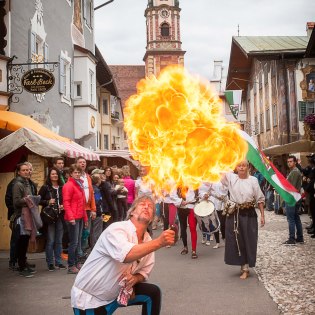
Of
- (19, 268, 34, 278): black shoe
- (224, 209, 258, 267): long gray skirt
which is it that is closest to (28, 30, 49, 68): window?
(19, 268, 34, 278): black shoe

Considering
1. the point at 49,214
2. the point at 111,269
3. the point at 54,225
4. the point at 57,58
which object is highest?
the point at 57,58

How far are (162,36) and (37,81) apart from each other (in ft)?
182

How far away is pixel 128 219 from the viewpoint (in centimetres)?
390

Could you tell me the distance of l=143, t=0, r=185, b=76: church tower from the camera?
6253 centimetres

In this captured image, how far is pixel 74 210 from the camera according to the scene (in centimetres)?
793

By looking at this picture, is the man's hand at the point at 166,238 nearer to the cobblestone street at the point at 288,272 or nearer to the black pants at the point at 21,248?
the cobblestone street at the point at 288,272

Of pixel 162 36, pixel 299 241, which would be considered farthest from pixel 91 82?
pixel 162 36

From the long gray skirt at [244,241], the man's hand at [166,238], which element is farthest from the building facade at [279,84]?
the man's hand at [166,238]

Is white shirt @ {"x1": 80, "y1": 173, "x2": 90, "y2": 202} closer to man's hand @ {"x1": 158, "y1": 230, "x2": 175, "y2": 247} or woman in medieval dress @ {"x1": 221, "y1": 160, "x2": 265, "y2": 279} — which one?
woman in medieval dress @ {"x1": 221, "y1": 160, "x2": 265, "y2": 279}

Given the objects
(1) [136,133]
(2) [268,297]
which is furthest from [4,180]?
(2) [268,297]

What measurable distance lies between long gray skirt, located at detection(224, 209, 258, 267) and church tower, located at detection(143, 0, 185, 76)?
55312 mm

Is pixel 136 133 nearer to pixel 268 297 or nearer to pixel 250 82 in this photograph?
pixel 268 297

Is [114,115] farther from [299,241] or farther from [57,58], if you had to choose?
[299,241]

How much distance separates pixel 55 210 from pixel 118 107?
33.2m
